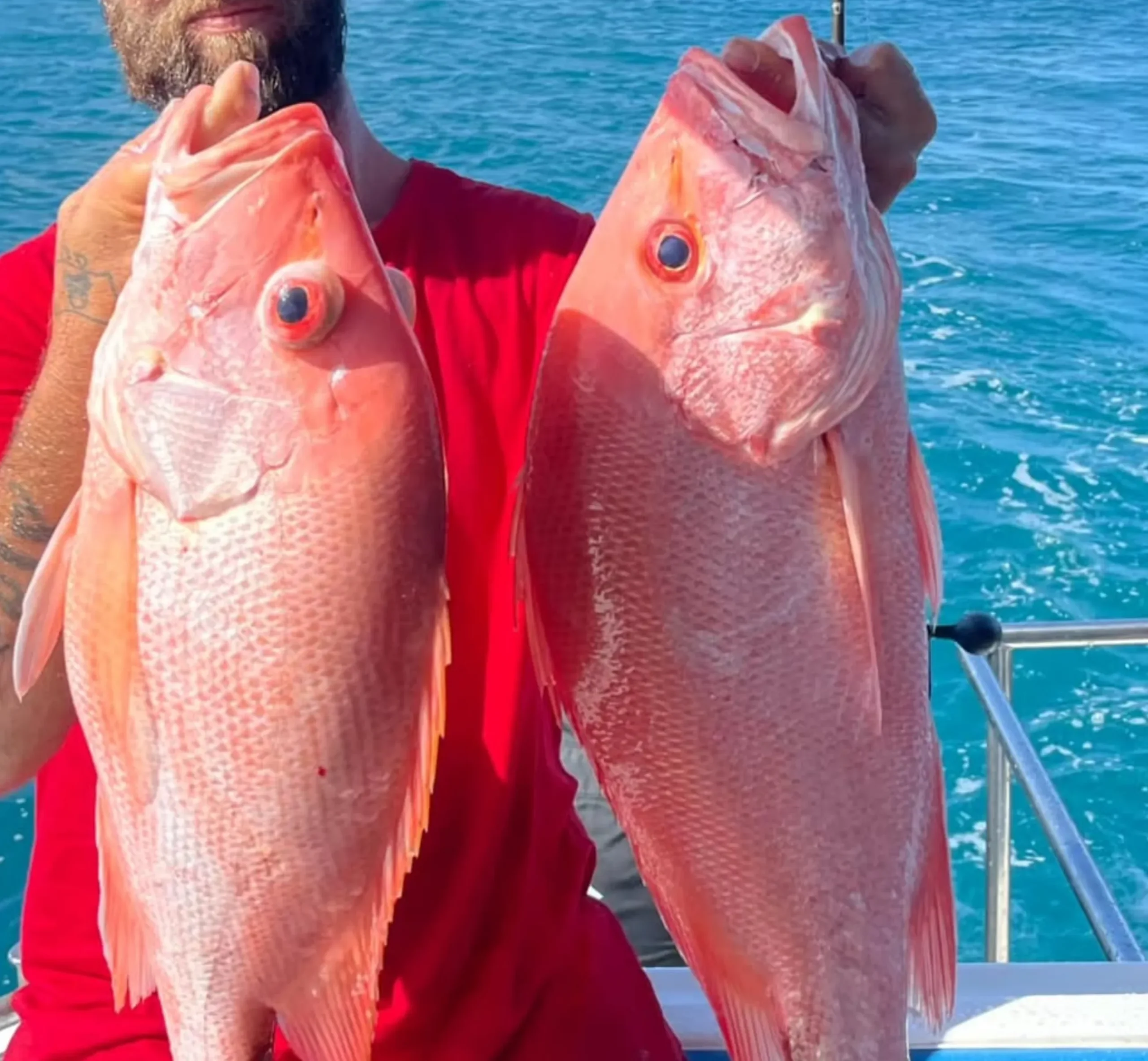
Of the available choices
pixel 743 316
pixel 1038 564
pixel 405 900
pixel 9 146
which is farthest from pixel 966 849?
pixel 9 146

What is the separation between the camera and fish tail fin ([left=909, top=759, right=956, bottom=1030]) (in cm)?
135

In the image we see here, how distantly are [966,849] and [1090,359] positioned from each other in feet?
17.4

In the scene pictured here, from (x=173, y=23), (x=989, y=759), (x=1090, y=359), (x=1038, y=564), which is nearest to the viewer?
(x=173, y=23)

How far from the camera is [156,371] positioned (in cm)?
115

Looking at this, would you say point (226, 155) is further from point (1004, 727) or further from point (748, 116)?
point (1004, 727)

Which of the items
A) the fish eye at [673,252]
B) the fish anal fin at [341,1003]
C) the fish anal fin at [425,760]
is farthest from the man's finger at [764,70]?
the fish anal fin at [341,1003]

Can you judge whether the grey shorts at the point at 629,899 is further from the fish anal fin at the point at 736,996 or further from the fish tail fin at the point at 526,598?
the fish tail fin at the point at 526,598

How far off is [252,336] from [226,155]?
0.16 m

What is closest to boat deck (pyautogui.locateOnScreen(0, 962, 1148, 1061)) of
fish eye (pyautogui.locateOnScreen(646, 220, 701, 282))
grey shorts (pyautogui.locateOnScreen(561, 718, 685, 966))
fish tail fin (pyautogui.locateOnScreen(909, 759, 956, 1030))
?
grey shorts (pyautogui.locateOnScreen(561, 718, 685, 966))

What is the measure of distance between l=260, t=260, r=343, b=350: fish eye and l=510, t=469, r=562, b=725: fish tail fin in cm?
23

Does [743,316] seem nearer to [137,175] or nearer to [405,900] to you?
[137,175]

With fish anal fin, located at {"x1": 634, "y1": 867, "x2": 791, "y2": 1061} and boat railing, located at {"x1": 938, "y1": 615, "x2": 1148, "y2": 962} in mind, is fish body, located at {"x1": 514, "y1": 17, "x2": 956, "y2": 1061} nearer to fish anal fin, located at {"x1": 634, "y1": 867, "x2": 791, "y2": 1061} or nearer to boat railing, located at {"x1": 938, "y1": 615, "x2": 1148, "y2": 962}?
fish anal fin, located at {"x1": 634, "y1": 867, "x2": 791, "y2": 1061}

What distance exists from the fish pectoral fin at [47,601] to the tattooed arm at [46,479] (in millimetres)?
128

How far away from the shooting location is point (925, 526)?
1310 millimetres
